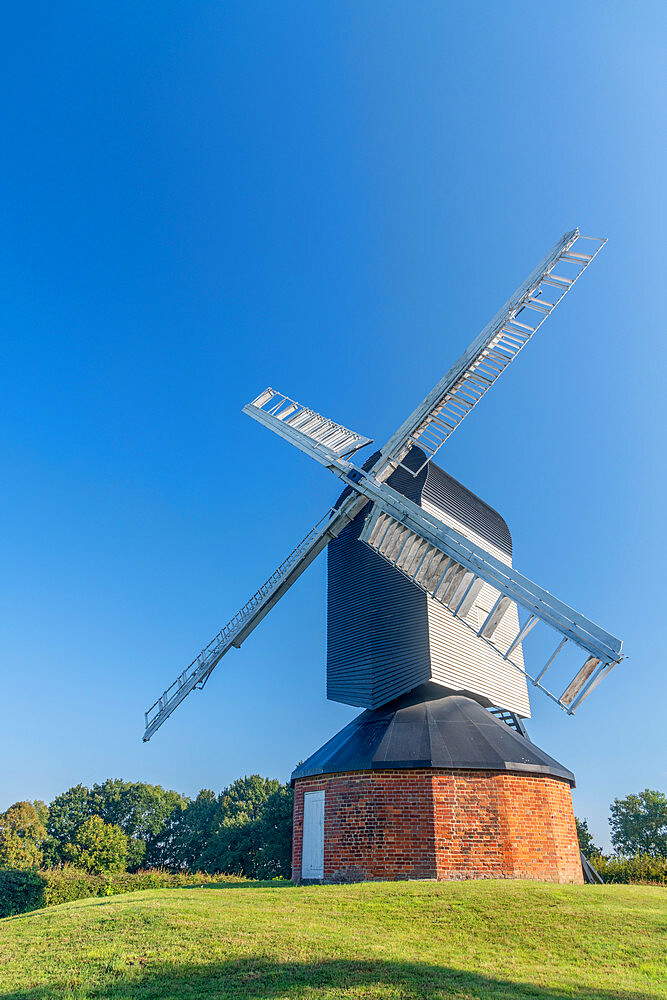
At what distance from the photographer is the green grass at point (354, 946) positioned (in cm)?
701

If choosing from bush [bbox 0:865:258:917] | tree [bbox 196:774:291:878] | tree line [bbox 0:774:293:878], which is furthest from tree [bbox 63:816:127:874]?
bush [bbox 0:865:258:917]

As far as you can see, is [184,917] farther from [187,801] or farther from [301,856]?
[187,801]

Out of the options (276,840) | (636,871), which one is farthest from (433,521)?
(276,840)

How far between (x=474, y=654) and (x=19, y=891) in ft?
58.5

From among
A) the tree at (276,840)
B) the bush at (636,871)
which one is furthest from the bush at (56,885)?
the bush at (636,871)

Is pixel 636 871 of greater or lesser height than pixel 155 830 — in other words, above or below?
above

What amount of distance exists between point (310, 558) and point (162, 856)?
53.1 metres

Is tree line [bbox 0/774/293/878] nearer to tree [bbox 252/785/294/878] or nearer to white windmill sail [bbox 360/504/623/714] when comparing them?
tree [bbox 252/785/294/878]

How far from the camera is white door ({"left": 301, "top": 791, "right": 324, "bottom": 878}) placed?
15.5 meters

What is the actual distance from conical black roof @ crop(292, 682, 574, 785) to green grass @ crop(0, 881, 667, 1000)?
10.5ft

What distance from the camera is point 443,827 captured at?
14273 millimetres

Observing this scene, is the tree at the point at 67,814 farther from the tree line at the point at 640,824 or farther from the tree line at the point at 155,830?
the tree line at the point at 640,824

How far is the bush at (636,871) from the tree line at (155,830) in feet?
55.7

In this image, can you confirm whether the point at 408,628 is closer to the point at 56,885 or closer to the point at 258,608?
the point at 258,608
